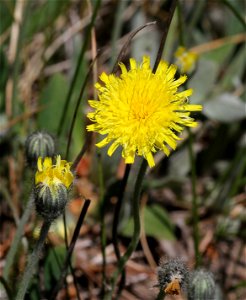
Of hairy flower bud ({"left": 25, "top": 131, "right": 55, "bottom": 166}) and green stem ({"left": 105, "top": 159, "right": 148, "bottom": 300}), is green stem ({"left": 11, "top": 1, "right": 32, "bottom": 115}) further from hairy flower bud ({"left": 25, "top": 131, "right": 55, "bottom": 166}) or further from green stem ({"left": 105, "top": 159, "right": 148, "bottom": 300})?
green stem ({"left": 105, "top": 159, "right": 148, "bottom": 300})

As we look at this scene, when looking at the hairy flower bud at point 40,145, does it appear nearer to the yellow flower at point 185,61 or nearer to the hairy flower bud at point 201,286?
the hairy flower bud at point 201,286

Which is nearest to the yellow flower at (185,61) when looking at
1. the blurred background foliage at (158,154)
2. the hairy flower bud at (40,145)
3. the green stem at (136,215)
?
the blurred background foliage at (158,154)

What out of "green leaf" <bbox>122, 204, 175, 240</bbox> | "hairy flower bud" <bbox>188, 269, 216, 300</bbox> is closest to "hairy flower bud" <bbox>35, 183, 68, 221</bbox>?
"hairy flower bud" <bbox>188, 269, 216, 300</bbox>

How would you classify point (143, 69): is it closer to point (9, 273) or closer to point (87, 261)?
point (9, 273)

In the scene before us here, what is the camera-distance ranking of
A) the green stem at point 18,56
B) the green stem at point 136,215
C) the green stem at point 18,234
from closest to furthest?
1. the green stem at point 136,215
2. the green stem at point 18,234
3. the green stem at point 18,56

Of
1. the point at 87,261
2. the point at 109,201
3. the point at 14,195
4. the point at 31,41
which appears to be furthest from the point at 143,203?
the point at 31,41

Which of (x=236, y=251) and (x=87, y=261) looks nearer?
(x=87, y=261)
